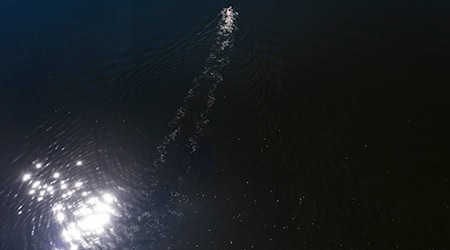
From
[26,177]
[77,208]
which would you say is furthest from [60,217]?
[26,177]

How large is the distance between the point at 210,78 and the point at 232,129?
2507mm

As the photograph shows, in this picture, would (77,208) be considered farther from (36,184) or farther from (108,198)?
(36,184)

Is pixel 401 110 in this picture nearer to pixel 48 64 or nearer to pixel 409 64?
pixel 409 64

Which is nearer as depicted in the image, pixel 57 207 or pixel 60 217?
pixel 60 217

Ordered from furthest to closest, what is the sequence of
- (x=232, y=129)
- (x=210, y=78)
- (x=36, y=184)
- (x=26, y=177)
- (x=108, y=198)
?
1. (x=210, y=78)
2. (x=232, y=129)
3. (x=26, y=177)
4. (x=36, y=184)
5. (x=108, y=198)

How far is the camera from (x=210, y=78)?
490 inches

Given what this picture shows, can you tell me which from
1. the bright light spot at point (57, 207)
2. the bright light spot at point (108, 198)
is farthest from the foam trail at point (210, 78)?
the bright light spot at point (57, 207)

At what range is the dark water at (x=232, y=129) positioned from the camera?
8.70 meters

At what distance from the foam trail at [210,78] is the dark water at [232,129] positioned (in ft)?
0.18

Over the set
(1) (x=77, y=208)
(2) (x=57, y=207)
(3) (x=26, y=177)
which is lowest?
(1) (x=77, y=208)

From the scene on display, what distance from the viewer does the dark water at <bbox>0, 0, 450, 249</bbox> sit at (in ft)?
28.5

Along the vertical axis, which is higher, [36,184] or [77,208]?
[36,184]

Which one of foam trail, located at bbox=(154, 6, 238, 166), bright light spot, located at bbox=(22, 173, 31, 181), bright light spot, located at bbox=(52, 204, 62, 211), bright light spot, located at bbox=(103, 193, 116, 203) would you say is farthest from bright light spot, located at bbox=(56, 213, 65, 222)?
foam trail, located at bbox=(154, 6, 238, 166)

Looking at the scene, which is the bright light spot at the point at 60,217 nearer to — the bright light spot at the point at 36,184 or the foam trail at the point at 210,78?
the bright light spot at the point at 36,184
